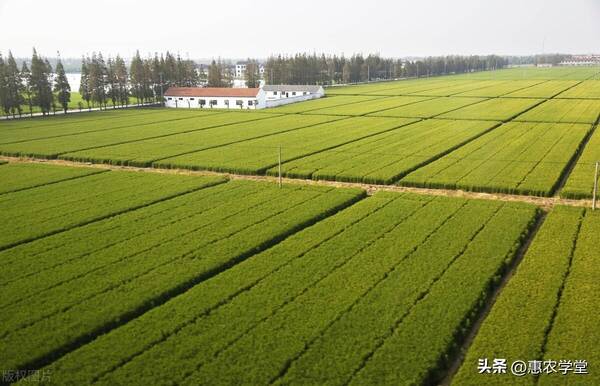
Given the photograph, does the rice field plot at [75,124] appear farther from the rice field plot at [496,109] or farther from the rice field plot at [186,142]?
the rice field plot at [496,109]

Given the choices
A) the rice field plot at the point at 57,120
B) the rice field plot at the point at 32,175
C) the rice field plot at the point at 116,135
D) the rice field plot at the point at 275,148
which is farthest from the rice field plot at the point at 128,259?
the rice field plot at the point at 57,120

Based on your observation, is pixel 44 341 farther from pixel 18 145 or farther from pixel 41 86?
pixel 41 86

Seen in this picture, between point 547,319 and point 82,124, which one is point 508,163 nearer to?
point 547,319

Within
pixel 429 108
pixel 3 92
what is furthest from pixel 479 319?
pixel 3 92

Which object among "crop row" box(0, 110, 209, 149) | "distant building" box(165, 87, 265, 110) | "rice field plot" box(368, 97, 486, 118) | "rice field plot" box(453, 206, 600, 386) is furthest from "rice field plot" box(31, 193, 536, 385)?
"distant building" box(165, 87, 265, 110)

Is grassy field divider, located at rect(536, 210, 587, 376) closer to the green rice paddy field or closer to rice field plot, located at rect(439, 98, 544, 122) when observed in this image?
the green rice paddy field

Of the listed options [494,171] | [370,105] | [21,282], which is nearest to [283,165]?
[494,171]
